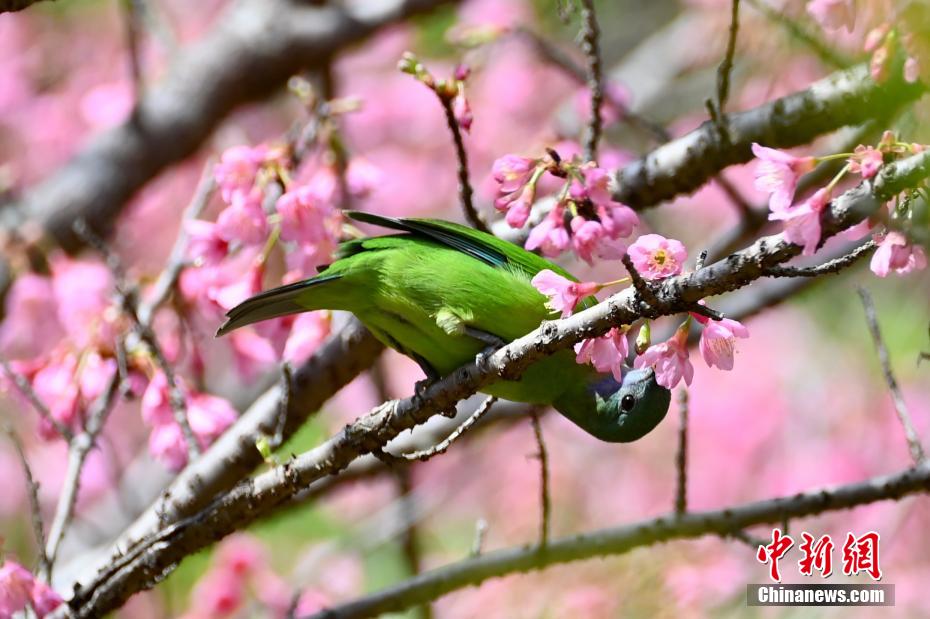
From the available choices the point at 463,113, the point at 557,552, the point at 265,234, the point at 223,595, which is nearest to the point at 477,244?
the point at 463,113

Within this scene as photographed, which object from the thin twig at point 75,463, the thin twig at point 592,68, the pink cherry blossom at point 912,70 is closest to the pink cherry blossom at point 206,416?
the thin twig at point 75,463

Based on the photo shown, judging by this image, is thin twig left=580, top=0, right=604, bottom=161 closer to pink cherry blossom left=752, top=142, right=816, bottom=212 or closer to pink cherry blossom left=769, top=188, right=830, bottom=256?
pink cherry blossom left=752, top=142, right=816, bottom=212

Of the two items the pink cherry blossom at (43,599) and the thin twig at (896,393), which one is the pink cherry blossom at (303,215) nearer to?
the pink cherry blossom at (43,599)

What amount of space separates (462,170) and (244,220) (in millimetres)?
676

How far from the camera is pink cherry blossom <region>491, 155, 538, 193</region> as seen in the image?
93.9 inches

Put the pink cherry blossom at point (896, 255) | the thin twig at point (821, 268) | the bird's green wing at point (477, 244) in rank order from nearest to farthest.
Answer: the thin twig at point (821, 268), the pink cherry blossom at point (896, 255), the bird's green wing at point (477, 244)

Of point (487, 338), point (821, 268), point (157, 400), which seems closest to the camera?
point (821, 268)

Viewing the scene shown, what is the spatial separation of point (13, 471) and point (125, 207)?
2.77m

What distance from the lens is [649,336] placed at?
2105mm

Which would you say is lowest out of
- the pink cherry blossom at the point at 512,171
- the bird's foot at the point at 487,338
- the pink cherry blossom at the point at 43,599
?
the pink cherry blossom at the point at 43,599

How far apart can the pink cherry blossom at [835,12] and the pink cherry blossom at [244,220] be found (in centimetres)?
152

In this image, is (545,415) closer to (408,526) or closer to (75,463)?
(408,526)

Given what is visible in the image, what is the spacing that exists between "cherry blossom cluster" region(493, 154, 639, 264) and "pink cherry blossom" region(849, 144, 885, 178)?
54cm

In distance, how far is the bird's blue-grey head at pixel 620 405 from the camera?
2625mm
